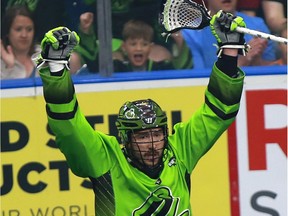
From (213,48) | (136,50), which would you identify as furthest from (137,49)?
(213,48)

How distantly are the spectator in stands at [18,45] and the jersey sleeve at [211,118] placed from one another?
1.99 meters

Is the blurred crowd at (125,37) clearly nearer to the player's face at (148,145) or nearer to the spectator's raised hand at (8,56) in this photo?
the spectator's raised hand at (8,56)

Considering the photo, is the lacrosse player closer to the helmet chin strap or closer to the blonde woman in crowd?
the helmet chin strap

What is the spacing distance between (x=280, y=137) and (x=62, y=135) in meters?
2.43

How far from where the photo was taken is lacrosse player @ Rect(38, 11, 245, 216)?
4.45 metres

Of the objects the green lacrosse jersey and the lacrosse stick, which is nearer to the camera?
the green lacrosse jersey

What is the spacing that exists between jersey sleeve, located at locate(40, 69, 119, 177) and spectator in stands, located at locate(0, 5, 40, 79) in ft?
6.58

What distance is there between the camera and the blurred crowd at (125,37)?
6.46 meters

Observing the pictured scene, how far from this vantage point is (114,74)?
648cm

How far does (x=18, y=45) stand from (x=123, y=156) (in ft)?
6.90

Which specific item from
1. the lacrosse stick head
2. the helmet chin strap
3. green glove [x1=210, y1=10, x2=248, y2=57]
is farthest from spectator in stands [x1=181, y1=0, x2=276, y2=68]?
the helmet chin strap

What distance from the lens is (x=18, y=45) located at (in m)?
6.52

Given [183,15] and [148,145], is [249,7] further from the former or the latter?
[148,145]

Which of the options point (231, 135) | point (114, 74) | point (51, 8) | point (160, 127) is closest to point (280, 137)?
point (231, 135)
